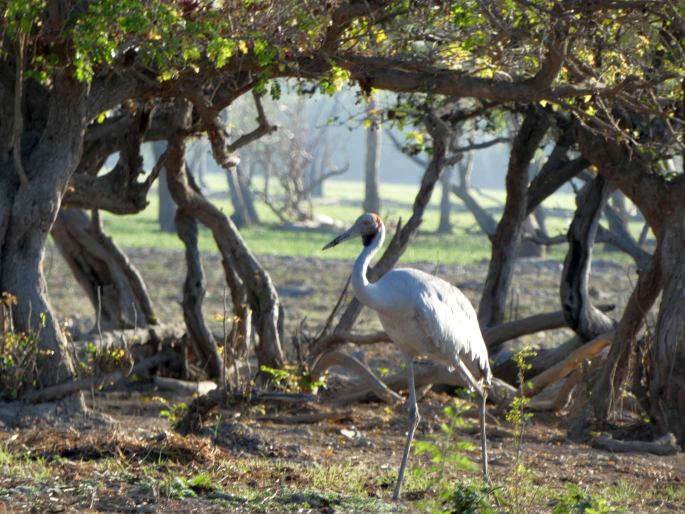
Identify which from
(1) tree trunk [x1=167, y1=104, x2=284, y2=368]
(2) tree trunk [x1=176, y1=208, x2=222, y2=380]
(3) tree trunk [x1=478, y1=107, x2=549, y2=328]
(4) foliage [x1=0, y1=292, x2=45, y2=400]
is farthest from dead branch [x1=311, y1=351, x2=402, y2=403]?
(4) foliage [x1=0, y1=292, x2=45, y2=400]

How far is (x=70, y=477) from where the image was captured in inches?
272

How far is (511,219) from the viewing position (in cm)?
1234

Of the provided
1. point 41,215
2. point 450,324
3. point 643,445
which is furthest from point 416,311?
point 41,215

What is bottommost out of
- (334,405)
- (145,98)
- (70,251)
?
(334,405)

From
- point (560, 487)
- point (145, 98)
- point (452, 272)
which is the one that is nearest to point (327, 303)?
point (452, 272)

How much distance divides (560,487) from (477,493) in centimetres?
181

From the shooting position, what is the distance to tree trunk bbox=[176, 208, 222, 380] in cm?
1228

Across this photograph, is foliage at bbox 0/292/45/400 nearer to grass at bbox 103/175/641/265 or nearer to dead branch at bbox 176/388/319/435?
dead branch at bbox 176/388/319/435

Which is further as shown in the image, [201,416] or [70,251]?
[70,251]

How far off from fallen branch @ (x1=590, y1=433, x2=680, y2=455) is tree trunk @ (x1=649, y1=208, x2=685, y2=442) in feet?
0.66

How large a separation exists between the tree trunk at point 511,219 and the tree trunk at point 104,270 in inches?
129

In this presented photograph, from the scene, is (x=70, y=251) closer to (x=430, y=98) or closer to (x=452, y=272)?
(x=430, y=98)

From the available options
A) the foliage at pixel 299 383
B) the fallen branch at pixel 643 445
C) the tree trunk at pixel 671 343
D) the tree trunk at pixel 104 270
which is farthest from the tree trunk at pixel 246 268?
the tree trunk at pixel 671 343

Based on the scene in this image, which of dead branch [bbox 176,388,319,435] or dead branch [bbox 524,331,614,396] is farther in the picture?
dead branch [bbox 524,331,614,396]
